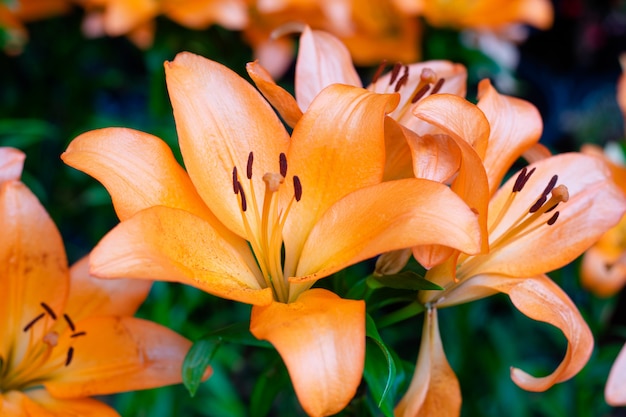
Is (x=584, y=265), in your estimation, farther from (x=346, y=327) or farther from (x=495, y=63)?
(x=346, y=327)

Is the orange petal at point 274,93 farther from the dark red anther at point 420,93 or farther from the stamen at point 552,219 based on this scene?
the stamen at point 552,219

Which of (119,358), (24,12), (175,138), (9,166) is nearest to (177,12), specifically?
(175,138)

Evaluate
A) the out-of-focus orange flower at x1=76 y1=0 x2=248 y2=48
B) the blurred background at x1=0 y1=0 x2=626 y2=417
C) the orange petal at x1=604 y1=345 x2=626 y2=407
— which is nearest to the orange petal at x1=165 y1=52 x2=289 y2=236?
the orange petal at x1=604 y1=345 x2=626 y2=407

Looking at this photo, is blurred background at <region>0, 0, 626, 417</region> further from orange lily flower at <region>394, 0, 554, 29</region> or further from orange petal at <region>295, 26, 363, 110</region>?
orange petal at <region>295, 26, 363, 110</region>

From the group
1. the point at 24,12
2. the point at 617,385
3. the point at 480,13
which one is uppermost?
the point at 24,12

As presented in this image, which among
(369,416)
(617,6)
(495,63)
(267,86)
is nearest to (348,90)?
(267,86)

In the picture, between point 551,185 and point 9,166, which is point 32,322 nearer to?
point 9,166
